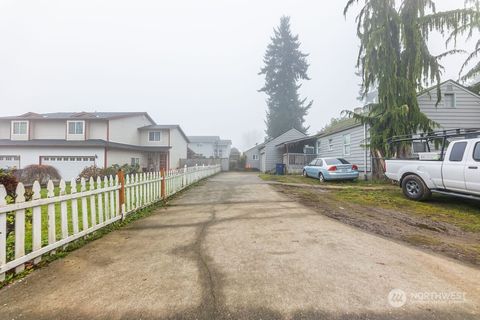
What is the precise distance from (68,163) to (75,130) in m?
4.19

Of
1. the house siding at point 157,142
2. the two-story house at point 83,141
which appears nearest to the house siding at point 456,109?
the two-story house at point 83,141

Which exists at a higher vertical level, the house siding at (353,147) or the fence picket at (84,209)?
the house siding at (353,147)

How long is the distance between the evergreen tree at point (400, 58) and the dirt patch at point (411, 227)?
21.0ft

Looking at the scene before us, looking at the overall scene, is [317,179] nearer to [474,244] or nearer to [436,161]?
[436,161]

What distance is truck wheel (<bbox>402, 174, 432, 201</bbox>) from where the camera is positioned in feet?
22.0

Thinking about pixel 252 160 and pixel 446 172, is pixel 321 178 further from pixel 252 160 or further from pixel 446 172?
pixel 252 160

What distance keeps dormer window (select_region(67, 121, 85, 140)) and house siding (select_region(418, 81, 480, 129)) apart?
1023 inches

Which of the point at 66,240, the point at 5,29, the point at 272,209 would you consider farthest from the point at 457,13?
the point at 5,29

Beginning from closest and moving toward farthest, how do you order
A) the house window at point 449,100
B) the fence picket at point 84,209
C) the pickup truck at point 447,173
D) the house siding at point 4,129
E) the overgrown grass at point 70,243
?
the overgrown grass at point 70,243
the fence picket at point 84,209
the pickup truck at point 447,173
the house window at point 449,100
the house siding at point 4,129

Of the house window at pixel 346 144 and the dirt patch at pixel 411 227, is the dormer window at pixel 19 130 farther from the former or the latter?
the house window at pixel 346 144

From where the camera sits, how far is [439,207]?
20.1 feet

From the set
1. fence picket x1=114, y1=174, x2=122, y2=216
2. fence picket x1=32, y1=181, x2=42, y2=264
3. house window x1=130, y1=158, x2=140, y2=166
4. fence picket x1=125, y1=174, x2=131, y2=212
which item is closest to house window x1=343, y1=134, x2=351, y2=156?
fence picket x1=125, y1=174, x2=131, y2=212

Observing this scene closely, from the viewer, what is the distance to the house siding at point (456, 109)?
12.5 meters

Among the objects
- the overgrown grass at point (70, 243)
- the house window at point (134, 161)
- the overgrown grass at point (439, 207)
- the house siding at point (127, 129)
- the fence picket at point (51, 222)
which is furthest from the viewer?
the house window at point (134, 161)
